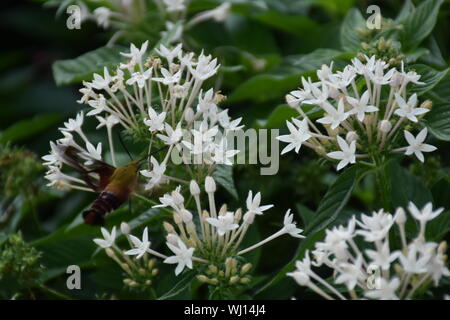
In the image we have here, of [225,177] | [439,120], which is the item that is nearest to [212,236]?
[225,177]

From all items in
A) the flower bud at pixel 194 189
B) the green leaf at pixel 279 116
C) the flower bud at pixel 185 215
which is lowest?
the flower bud at pixel 185 215

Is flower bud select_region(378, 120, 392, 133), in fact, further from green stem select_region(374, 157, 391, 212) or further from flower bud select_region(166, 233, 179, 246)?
flower bud select_region(166, 233, 179, 246)

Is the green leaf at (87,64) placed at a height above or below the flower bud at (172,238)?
above

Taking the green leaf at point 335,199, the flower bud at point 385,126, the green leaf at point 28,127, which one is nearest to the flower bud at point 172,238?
the green leaf at point 335,199

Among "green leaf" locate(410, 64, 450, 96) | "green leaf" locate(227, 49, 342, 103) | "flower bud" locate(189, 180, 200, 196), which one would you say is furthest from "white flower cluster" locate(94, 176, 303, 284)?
"green leaf" locate(227, 49, 342, 103)

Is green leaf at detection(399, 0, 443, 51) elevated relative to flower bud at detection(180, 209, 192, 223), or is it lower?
elevated

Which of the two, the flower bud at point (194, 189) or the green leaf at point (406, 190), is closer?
the flower bud at point (194, 189)

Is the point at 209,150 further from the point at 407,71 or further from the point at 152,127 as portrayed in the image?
the point at 407,71

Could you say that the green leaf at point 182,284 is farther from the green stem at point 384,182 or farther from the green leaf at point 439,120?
the green leaf at point 439,120
